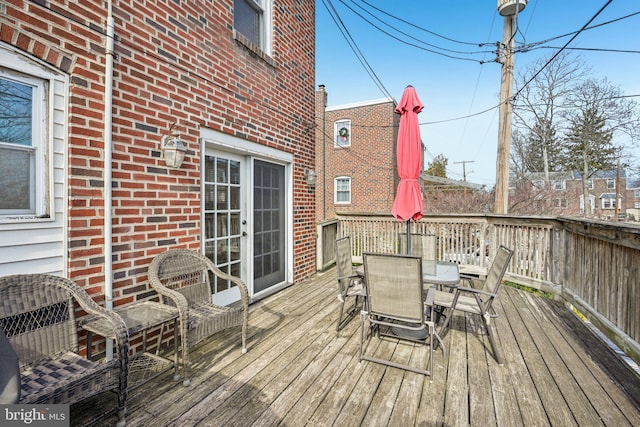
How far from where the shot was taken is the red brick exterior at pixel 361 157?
1327 centimetres

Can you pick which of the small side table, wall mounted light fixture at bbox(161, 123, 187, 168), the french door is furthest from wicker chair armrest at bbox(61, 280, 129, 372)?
the french door

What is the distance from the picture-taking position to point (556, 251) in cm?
449

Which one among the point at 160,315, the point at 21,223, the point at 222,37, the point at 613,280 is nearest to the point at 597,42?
the point at 613,280

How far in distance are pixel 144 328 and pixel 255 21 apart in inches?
160

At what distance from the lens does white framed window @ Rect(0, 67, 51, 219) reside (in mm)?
1852

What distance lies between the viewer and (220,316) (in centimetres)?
240

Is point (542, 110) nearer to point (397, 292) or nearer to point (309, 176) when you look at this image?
point (309, 176)

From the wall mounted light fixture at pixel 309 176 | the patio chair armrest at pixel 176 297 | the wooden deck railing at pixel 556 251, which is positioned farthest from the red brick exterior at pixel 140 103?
the wooden deck railing at pixel 556 251

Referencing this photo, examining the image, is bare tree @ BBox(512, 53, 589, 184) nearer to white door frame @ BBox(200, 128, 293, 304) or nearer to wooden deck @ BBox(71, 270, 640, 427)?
white door frame @ BBox(200, 128, 293, 304)

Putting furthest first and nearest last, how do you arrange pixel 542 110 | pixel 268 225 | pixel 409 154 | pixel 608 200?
1. pixel 608 200
2. pixel 542 110
3. pixel 268 225
4. pixel 409 154

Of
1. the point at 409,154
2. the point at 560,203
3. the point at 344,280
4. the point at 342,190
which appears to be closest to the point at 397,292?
the point at 344,280

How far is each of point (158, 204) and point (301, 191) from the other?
104 inches

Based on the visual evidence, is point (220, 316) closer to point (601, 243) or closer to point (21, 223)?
point (21, 223)

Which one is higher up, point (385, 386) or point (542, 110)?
point (542, 110)
